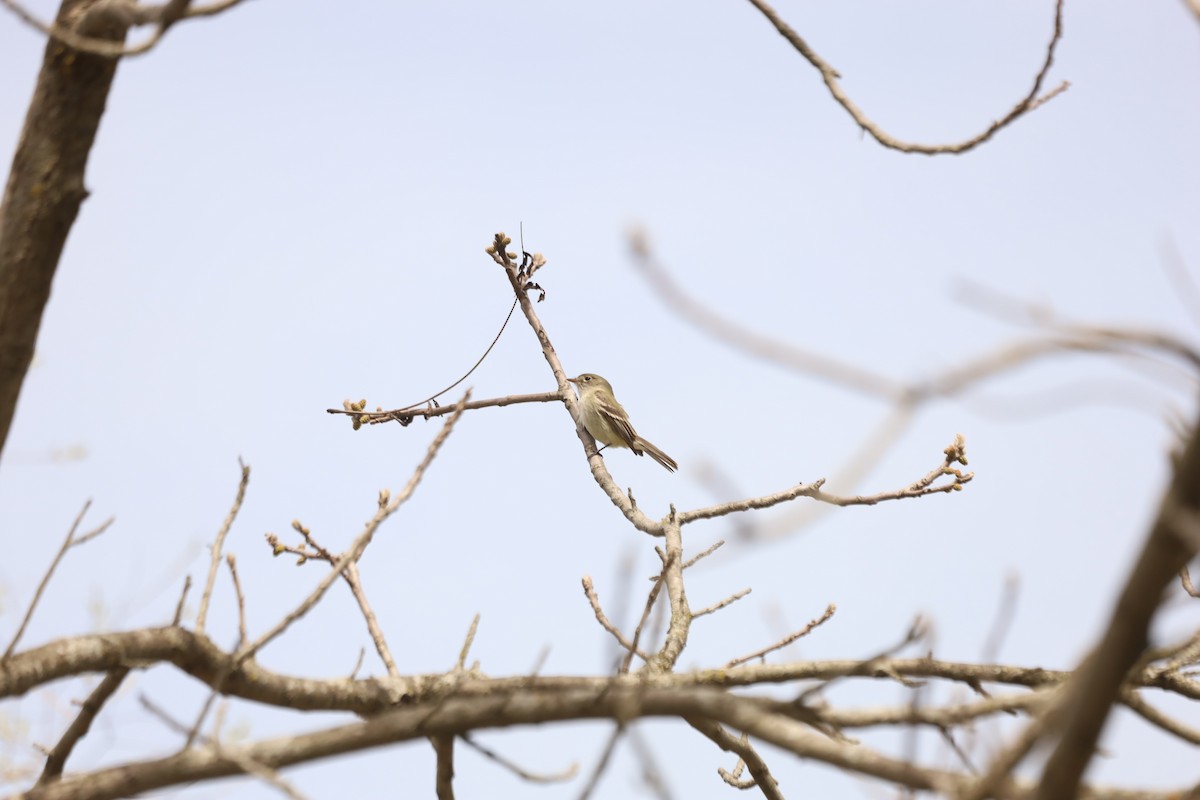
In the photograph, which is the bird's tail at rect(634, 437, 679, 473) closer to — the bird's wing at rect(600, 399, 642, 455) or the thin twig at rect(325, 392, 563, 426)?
the bird's wing at rect(600, 399, 642, 455)

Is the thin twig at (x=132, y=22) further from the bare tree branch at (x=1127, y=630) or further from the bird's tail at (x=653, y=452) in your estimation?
the bird's tail at (x=653, y=452)

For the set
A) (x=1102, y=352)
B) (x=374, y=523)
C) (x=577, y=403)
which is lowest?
(x=1102, y=352)

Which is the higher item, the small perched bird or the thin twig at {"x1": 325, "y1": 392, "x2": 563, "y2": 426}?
the small perched bird

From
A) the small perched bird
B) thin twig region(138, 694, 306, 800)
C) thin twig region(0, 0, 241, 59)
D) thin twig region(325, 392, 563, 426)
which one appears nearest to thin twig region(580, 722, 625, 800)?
thin twig region(138, 694, 306, 800)

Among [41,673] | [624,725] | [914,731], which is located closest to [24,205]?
[41,673]

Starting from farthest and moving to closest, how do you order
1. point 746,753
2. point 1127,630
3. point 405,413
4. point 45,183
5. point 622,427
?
point 622,427
point 405,413
point 746,753
point 45,183
point 1127,630

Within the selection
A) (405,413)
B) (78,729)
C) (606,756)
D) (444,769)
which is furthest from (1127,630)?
(405,413)

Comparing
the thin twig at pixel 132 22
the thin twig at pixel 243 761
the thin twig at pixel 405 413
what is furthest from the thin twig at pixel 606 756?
the thin twig at pixel 405 413

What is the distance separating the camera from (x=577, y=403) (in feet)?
22.6

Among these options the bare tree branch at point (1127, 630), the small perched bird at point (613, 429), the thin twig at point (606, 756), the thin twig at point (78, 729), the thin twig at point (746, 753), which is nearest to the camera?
the bare tree branch at point (1127, 630)

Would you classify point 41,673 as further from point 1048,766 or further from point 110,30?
point 1048,766

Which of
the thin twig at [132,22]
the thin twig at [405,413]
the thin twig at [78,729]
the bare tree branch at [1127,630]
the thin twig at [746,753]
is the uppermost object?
the thin twig at [405,413]

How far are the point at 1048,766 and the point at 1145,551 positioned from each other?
368mm

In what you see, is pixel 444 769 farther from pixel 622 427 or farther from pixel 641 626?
pixel 622 427
